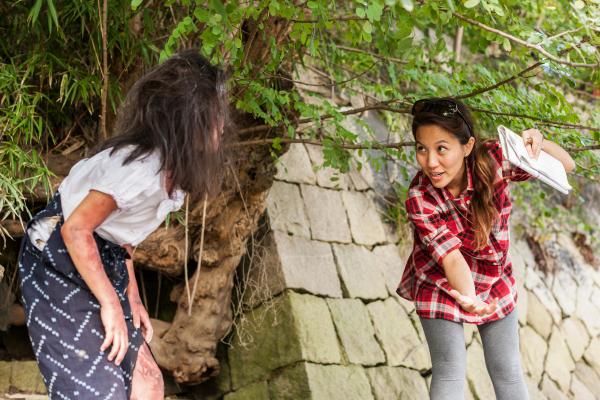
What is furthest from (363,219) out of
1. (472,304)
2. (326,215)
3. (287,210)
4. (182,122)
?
(182,122)

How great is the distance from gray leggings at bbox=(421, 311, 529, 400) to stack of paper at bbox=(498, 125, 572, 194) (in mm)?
525

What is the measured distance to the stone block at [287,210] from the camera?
4.09 meters

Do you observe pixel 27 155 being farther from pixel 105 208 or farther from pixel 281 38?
pixel 105 208

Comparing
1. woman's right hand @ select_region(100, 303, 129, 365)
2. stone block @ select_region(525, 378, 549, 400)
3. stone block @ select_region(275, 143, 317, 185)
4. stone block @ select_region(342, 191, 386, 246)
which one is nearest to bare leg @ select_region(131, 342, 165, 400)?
woman's right hand @ select_region(100, 303, 129, 365)

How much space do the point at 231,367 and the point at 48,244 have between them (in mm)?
2124

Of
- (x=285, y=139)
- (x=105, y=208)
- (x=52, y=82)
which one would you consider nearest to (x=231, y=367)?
(x=285, y=139)

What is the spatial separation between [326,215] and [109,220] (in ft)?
8.10

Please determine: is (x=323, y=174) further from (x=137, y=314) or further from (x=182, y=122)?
(x=182, y=122)

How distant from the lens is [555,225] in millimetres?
5922

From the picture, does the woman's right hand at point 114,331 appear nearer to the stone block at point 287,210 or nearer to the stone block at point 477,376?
the stone block at point 287,210

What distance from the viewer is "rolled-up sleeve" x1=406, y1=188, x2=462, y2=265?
2.46 metres

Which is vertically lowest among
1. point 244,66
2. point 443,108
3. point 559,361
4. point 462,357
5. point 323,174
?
point 462,357

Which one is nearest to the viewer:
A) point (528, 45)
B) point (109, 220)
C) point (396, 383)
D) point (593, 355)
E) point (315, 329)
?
point (109, 220)

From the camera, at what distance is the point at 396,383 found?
12.7 ft
